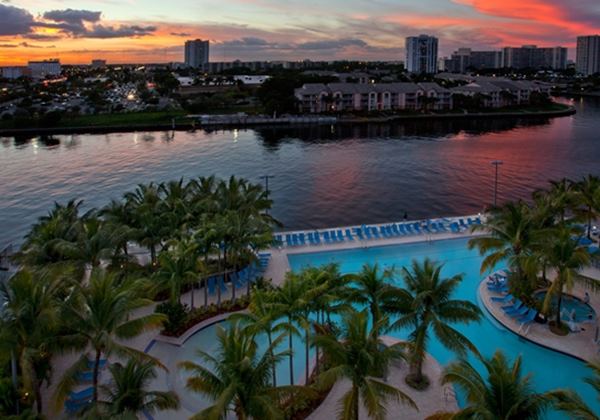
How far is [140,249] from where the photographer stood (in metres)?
28.8

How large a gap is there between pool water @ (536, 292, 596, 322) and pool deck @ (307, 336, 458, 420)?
281 inches

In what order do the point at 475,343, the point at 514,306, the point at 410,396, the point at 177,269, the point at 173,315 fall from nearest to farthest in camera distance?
the point at 410,396 < the point at 177,269 < the point at 475,343 < the point at 173,315 < the point at 514,306

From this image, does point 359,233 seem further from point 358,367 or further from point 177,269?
point 358,367

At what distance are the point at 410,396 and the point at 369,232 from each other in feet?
53.1

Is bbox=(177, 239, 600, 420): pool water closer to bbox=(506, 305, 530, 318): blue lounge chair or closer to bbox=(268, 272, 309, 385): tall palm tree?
bbox=(506, 305, 530, 318): blue lounge chair

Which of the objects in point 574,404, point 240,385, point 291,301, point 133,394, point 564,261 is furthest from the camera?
point 564,261

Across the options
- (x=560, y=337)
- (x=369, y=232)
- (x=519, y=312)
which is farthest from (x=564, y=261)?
(x=369, y=232)

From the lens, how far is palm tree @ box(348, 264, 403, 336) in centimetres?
1491

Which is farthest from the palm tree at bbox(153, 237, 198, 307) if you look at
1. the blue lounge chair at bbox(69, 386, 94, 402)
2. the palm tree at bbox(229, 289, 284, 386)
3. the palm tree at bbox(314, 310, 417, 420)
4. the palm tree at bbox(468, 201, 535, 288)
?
the palm tree at bbox(468, 201, 535, 288)

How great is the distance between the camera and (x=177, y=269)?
735 inches

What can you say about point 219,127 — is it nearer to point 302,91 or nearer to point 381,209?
point 302,91

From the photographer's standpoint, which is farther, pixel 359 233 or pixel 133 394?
pixel 359 233

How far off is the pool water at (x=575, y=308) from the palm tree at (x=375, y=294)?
866 cm

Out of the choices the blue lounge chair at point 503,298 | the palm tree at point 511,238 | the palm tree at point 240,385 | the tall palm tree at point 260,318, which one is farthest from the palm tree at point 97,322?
the blue lounge chair at point 503,298
